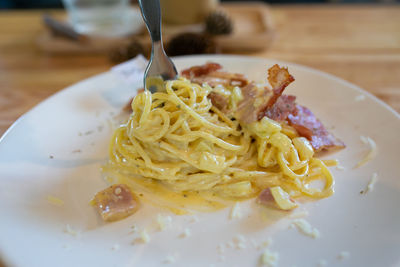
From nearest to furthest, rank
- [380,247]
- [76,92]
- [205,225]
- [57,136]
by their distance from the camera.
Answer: [380,247], [205,225], [57,136], [76,92]

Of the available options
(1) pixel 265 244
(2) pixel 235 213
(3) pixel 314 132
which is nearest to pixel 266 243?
(1) pixel 265 244

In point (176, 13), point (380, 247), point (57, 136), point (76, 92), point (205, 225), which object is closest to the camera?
point (380, 247)

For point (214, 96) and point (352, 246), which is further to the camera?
point (214, 96)

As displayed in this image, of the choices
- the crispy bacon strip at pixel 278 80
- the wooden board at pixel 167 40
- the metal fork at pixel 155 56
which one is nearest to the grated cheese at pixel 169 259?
the crispy bacon strip at pixel 278 80

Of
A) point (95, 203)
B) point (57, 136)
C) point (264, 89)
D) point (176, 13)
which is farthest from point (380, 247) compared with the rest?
point (176, 13)

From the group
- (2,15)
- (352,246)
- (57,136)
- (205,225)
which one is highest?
(352,246)

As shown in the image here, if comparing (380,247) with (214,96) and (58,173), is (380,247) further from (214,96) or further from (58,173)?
(58,173)

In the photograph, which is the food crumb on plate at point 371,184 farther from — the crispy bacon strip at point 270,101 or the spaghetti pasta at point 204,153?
the crispy bacon strip at point 270,101
